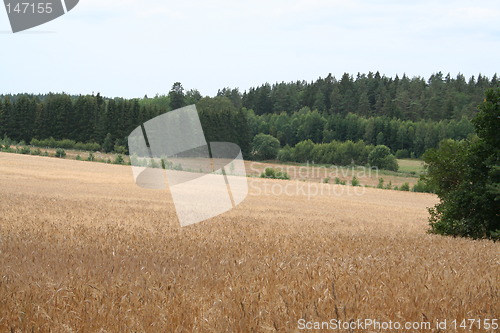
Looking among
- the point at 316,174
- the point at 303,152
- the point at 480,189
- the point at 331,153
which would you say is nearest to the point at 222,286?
the point at 480,189

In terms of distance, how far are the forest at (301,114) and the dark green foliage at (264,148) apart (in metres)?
1.94

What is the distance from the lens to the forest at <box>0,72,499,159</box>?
10731 cm

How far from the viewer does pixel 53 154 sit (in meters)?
78.6

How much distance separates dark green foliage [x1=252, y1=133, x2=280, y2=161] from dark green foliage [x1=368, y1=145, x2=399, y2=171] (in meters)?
22.3

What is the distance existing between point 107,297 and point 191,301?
72cm

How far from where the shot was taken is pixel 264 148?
124 metres

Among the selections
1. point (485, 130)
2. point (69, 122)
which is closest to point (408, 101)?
point (69, 122)

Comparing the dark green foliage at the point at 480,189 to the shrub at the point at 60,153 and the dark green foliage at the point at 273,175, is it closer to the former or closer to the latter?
the dark green foliage at the point at 273,175

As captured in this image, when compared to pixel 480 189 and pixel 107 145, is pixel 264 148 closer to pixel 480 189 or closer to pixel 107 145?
pixel 107 145

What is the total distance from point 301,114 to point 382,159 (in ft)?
181

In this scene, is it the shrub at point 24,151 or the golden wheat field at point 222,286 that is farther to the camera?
the shrub at point 24,151

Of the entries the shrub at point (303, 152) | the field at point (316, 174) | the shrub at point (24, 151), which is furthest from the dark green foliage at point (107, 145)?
the shrub at point (303, 152)

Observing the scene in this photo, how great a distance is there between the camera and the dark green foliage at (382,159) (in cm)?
11325

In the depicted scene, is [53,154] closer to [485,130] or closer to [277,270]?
[485,130]
